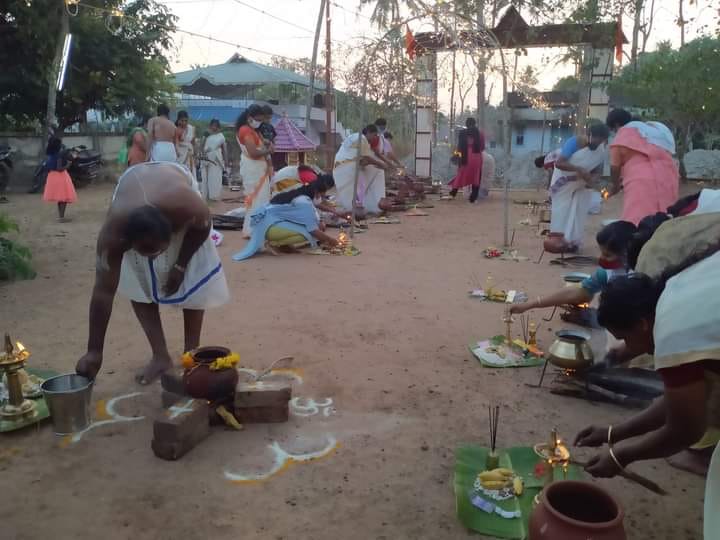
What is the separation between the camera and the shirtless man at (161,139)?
294 inches

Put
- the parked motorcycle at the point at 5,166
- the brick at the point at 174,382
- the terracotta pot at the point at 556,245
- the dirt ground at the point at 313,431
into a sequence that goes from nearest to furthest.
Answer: the dirt ground at the point at 313,431 → the brick at the point at 174,382 → the terracotta pot at the point at 556,245 → the parked motorcycle at the point at 5,166

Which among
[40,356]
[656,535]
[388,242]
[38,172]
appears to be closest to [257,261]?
[388,242]

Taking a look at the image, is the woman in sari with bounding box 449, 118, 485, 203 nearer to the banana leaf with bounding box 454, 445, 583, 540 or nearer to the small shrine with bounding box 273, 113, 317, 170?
the small shrine with bounding box 273, 113, 317, 170

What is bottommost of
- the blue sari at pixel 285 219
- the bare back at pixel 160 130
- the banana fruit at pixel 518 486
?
the banana fruit at pixel 518 486

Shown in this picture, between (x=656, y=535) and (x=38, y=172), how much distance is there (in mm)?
14456

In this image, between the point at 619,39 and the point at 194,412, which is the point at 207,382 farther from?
the point at 619,39

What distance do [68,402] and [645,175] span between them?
467 cm

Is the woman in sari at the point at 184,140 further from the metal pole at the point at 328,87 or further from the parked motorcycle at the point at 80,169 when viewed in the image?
the parked motorcycle at the point at 80,169

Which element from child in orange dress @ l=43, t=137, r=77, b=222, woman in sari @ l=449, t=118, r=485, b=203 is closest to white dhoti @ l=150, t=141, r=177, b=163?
child in orange dress @ l=43, t=137, r=77, b=222

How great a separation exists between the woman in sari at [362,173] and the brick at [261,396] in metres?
6.79

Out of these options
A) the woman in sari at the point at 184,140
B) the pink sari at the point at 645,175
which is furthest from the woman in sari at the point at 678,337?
the woman in sari at the point at 184,140

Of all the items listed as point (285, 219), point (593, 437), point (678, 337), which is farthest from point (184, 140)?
point (678, 337)

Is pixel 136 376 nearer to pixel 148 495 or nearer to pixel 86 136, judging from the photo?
pixel 148 495

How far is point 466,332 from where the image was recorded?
14.9 feet
